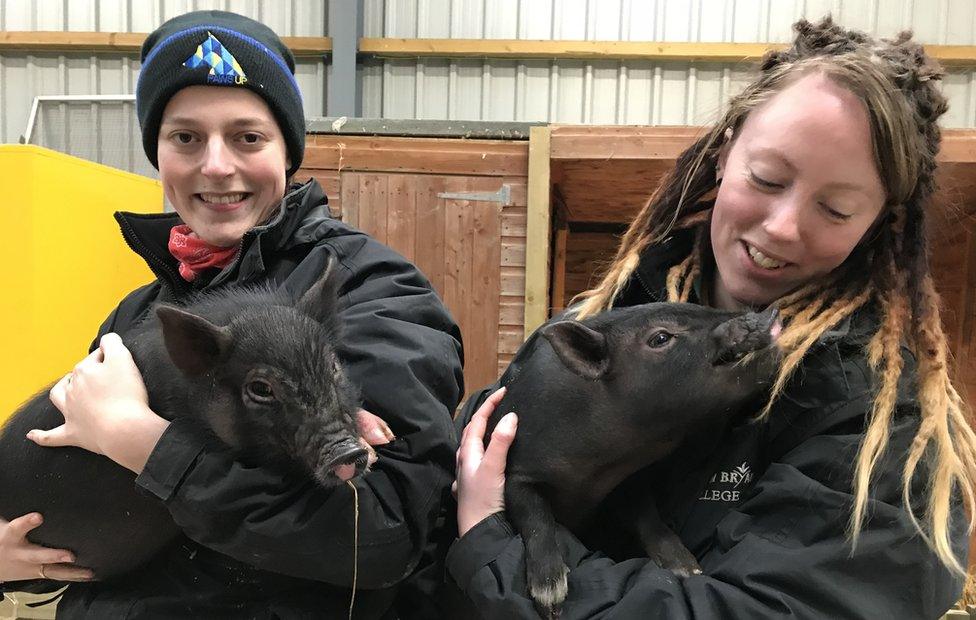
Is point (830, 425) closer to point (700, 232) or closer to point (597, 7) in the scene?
point (700, 232)

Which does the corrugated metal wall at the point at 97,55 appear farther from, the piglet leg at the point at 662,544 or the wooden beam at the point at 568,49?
the piglet leg at the point at 662,544

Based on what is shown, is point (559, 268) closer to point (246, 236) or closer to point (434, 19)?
point (434, 19)

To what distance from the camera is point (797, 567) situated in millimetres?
1119

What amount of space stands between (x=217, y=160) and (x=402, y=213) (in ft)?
7.64

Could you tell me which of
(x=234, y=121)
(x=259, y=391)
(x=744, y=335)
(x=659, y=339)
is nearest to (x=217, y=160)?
(x=234, y=121)

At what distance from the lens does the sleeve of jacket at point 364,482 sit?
130 centimetres

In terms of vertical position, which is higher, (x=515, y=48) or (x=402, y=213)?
(x=515, y=48)

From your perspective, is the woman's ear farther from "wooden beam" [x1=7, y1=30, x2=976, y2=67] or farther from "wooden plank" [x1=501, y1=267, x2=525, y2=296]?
"wooden beam" [x1=7, y1=30, x2=976, y2=67]

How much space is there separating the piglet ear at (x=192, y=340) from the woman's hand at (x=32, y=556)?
1.82 ft

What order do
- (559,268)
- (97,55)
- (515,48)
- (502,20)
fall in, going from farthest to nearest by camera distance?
(97,55) < (502,20) < (515,48) < (559,268)

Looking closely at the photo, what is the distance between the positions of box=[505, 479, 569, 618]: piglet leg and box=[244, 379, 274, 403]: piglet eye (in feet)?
1.67

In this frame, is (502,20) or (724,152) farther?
(502,20)

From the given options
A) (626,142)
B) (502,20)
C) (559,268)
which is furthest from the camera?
(502,20)

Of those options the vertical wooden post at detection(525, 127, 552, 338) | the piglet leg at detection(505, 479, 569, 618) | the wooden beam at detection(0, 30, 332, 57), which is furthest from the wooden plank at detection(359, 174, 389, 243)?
the wooden beam at detection(0, 30, 332, 57)
